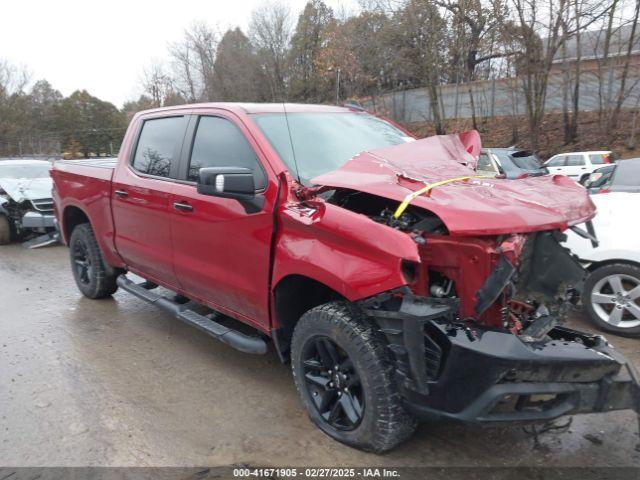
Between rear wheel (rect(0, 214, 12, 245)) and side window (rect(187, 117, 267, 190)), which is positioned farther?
rear wheel (rect(0, 214, 12, 245))

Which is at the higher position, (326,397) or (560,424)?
(326,397)

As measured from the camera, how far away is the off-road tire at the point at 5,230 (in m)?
9.29

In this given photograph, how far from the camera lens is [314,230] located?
9.04ft

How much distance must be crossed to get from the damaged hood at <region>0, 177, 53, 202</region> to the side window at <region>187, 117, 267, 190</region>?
6166mm

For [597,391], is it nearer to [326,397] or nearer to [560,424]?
[560,424]

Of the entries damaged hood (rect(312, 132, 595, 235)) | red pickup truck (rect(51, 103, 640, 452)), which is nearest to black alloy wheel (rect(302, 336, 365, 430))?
red pickup truck (rect(51, 103, 640, 452))

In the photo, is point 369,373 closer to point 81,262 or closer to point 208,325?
point 208,325

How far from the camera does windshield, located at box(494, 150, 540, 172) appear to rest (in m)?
11.3

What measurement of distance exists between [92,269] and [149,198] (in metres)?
1.80

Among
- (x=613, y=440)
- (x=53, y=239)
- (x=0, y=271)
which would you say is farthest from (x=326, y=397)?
(x=53, y=239)

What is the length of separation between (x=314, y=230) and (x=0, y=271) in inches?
258

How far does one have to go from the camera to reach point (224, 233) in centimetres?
338

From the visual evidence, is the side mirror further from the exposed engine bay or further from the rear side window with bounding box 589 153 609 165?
the rear side window with bounding box 589 153 609 165

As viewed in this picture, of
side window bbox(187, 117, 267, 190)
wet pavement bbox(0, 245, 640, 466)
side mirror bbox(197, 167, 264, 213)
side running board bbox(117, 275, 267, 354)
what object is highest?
side window bbox(187, 117, 267, 190)
